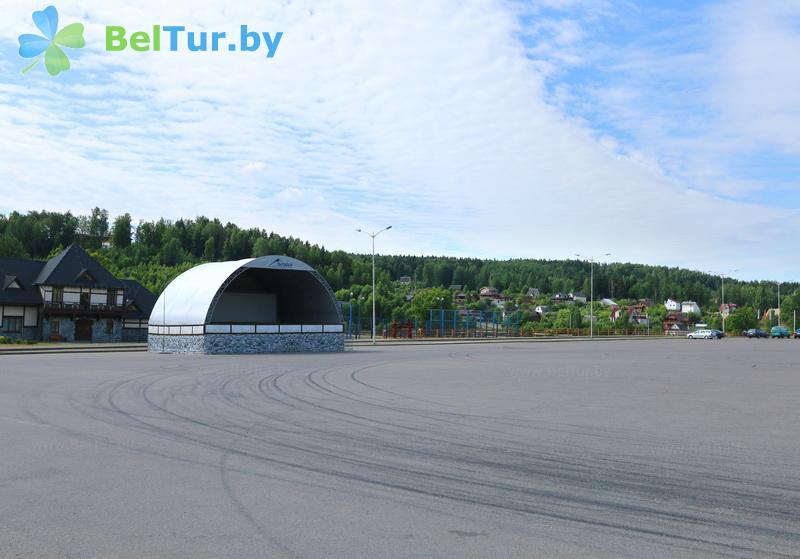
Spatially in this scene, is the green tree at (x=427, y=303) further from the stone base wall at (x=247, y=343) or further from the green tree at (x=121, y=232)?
the green tree at (x=121, y=232)

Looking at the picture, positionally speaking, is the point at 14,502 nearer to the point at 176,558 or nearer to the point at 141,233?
the point at 176,558

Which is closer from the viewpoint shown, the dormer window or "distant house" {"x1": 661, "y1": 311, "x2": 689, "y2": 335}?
the dormer window

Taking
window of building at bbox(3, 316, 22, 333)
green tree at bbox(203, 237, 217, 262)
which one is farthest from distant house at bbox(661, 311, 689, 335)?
window of building at bbox(3, 316, 22, 333)

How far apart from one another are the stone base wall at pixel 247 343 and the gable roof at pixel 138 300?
21688 mm

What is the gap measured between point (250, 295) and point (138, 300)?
20.1 m

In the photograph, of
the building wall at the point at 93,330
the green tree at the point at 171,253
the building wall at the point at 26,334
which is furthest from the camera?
the green tree at the point at 171,253

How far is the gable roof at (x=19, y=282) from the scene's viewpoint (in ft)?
191

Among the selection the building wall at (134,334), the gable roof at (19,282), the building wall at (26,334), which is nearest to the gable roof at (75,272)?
the gable roof at (19,282)

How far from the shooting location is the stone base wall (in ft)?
130

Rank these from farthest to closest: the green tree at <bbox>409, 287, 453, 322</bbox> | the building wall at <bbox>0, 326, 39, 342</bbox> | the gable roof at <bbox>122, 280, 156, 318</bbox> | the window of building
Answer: the green tree at <bbox>409, 287, 453, 322</bbox>, the gable roof at <bbox>122, 280, 156, 318</bbox>, the window of building, the building wall at <bbox>0, 326, 39, 342</bbox>

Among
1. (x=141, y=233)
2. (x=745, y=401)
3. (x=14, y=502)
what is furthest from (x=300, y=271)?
(x=141, y=233)

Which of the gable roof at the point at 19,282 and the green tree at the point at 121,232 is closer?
the gable roof at the point at 19,282

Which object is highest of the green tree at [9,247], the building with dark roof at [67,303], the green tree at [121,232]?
the green tree at [121,232]

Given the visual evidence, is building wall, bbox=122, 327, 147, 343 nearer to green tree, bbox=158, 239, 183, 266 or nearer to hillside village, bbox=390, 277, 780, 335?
hillside village, bbox=390, 277, 780, 335
